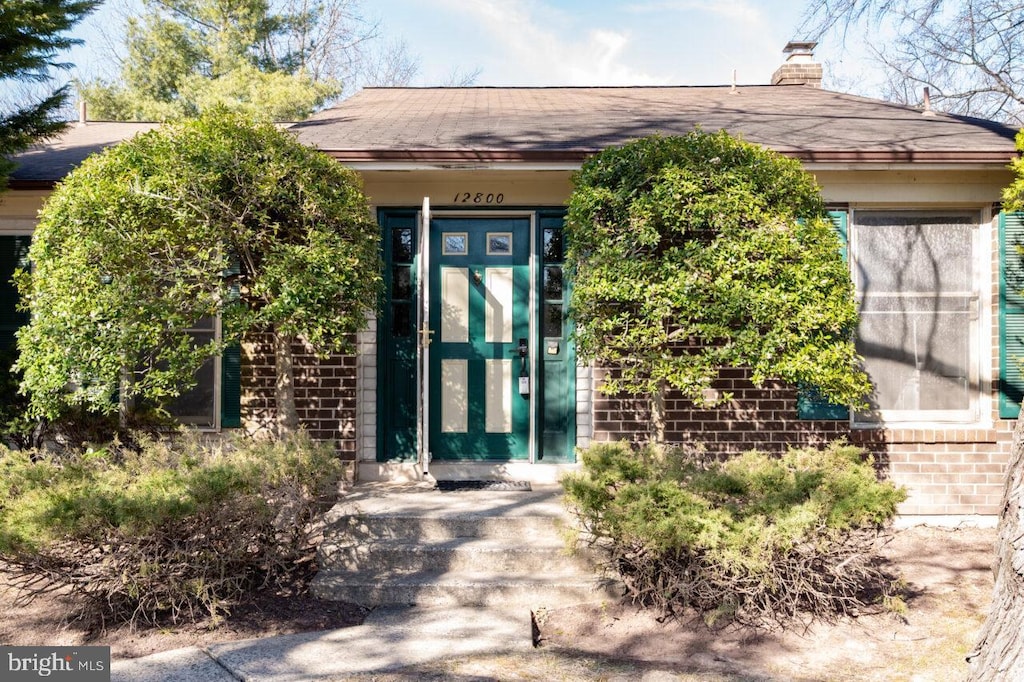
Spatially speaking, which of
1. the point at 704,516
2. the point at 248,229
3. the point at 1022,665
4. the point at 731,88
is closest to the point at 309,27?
the point at 731,88

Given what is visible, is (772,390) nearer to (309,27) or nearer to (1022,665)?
(1022,665)

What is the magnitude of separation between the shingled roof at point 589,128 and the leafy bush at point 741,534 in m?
3.07

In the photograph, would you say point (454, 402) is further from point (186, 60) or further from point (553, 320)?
point (186, 60)

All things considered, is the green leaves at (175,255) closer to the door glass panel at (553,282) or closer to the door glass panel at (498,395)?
the door glass panel at (498,395)

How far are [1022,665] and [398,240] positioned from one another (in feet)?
18.7

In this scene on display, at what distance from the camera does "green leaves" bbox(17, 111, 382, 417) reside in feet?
17.5

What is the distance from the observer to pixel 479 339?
714 centimetres

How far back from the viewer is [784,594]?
4.40 meters

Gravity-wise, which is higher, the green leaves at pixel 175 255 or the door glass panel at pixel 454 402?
the green leaves at pixel 175 255

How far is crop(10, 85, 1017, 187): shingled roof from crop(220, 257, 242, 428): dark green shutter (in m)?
2.09

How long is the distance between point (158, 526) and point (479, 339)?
3559mm

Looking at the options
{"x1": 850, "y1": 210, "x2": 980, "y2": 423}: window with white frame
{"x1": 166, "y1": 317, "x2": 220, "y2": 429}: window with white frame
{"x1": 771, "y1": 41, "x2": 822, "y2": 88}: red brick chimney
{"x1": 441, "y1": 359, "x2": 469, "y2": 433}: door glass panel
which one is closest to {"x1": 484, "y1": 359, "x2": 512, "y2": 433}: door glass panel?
{"x1": 441, "y1": 359, "x2": 469, "y2": 433}: door glass panel

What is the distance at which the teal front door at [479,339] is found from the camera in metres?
7.09

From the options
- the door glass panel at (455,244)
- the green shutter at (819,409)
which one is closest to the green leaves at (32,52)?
the door glass panel at (455,244)
